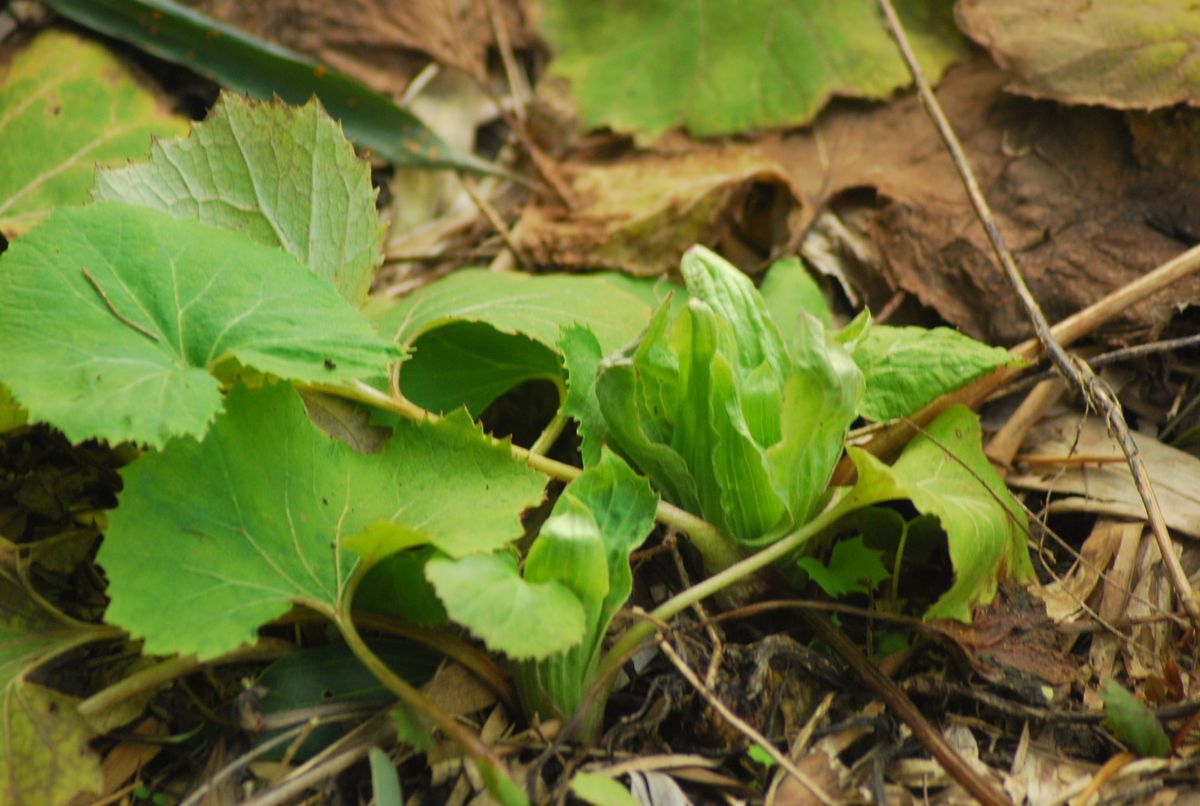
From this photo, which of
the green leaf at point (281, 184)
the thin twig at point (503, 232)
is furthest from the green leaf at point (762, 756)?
the thin twig at point (503, 232)

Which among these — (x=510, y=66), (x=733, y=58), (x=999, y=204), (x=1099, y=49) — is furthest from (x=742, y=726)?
(x=510, y=66)

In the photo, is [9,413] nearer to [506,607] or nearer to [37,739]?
[37,739]

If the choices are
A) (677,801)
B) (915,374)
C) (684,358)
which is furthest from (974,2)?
(677,801)

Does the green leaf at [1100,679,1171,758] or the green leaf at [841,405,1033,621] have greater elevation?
the green leaf at [841,405,1033,621]

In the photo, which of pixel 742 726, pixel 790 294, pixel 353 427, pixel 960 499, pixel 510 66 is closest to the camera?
pixel 742 726

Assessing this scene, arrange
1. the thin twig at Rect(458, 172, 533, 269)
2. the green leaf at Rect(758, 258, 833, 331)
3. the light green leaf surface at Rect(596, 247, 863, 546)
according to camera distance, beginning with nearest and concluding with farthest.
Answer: the light green leaf surface at Rect(596, 247, 863, 546) < the green leaf at Rect(758, 258, 833, 331) < the thin twig at Rect(458, 172, 533, 269)

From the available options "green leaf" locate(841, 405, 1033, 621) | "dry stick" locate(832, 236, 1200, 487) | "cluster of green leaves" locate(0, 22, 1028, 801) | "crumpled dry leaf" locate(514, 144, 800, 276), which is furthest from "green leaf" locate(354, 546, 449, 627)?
"crumpled dry leaf" locate(514, 144, 800, 276)

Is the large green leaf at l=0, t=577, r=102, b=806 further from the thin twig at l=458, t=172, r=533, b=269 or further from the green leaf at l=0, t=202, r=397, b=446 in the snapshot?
the thin twig at l=458, t=172, r=533, b=269
